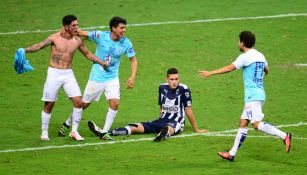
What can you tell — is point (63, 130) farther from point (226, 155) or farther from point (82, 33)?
point (226, 155)

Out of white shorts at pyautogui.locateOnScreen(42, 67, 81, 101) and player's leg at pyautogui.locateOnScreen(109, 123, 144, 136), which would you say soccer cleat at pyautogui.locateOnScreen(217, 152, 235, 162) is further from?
white shorts at pyautogui.locateOnScreen(42, 67, 81, 101)

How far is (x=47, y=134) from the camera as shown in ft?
68.3

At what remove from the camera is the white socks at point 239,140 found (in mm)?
18781

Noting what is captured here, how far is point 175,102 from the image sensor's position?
21.2m

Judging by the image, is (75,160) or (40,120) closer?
(75,160)

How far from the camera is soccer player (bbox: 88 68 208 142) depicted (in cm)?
2117

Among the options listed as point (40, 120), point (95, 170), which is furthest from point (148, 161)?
point (40, 120)

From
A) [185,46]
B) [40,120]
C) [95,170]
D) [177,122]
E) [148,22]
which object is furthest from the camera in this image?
[148,22]

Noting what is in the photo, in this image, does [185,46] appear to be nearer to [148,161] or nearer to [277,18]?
[277,18]

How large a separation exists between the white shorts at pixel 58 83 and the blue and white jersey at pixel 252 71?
11.8ft

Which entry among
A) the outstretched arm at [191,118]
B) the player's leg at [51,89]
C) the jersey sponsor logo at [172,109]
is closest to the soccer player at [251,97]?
the outstretched arm at [191,118]

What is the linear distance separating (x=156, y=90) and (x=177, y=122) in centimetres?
467

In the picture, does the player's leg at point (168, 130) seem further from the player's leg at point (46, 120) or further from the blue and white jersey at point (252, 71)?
the blue and white jersey at point (252, 71)

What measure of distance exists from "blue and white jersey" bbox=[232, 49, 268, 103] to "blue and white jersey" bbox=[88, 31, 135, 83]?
10.6 feet
